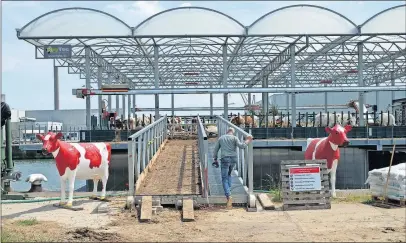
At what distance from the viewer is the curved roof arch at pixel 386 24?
2730cm

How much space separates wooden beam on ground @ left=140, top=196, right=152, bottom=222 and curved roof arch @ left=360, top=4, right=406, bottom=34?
2046 cm

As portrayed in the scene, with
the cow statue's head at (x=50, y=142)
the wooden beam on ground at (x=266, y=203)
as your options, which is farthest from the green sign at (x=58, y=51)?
the wooden beam on ground at (x=266, y=203)

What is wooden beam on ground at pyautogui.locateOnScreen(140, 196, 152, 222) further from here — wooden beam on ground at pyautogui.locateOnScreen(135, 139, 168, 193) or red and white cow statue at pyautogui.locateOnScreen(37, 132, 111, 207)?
red and white cow statue at pyautogui.locateOnScreen(37, 132, 111, 207)

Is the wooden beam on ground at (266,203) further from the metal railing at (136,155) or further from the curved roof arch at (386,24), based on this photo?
the curved roof arch at (386,24)

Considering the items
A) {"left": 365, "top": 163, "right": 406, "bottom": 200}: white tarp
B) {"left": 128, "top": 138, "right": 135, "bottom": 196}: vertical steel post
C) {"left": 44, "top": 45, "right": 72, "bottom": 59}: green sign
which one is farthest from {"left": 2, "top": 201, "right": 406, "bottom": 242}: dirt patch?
{"left": 44, "top": 45, "right": 72, "bottom": 59}: green sign

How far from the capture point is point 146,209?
373 inches

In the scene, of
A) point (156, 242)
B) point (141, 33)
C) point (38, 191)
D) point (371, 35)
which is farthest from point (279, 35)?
point (156, 242)

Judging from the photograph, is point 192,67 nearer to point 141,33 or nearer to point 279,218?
point 141,33

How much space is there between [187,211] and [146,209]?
2.43ft

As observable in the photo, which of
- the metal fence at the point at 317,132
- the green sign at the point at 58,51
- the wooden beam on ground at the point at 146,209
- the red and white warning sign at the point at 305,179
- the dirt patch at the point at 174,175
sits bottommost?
the wooden beam on ground at the point at 146,209

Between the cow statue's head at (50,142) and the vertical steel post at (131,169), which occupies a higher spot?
→ the cow statue's head at (50,142)

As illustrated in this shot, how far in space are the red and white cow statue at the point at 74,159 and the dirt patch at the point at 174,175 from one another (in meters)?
1.06

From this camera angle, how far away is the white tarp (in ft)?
33.5

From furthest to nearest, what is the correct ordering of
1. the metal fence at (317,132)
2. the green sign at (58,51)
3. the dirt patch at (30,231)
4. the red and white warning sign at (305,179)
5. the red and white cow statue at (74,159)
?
the green sign at (58,51) → the metal fence at (317,132) → the red and white cow statue at (74,159) → the red and white warning sign at (305,179) → the dirt patch at (30,231)
